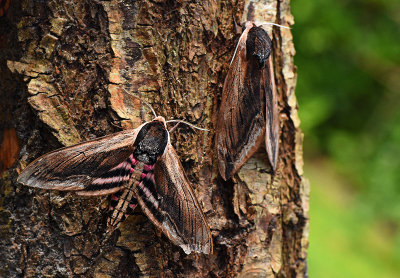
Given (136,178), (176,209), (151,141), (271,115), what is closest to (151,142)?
(151,141)

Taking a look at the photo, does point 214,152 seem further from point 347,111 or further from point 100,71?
point 347,111

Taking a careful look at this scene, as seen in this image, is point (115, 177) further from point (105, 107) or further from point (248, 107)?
point (248, 107)

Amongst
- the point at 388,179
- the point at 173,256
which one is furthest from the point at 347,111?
the point at 173,256

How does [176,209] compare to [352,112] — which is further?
[352,112]

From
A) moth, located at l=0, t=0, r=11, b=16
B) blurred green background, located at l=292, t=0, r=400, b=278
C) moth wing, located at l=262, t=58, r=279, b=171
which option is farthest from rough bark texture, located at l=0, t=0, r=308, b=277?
blurred green background, located at l=292, t=0, r=400, b=278

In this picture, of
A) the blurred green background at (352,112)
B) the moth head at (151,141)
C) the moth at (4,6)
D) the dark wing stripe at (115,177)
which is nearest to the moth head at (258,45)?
the moth head at (151,141)

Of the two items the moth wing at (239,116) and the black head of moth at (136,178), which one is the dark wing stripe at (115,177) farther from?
the moth wing at (239,116)

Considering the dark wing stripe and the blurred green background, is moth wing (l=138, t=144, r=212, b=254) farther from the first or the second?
the blurred green background
